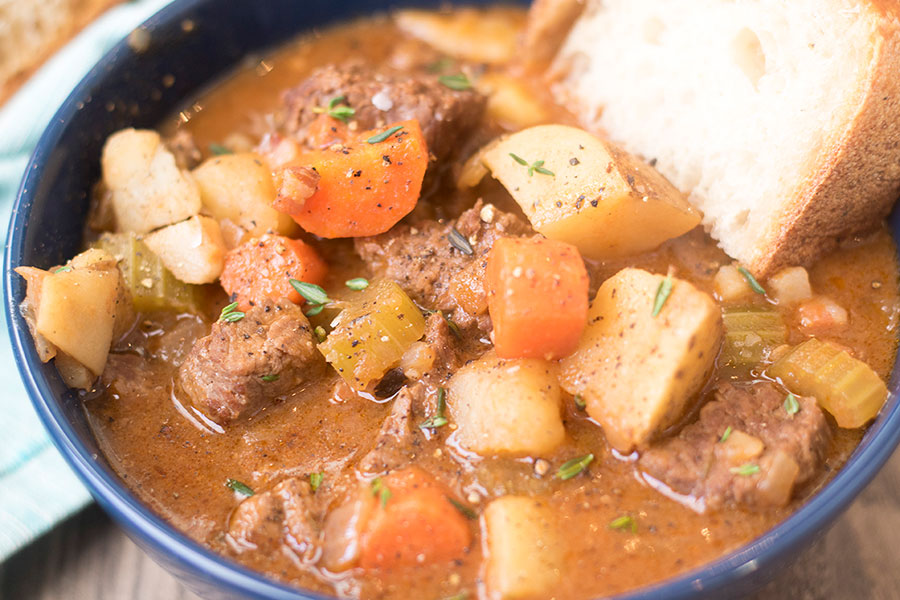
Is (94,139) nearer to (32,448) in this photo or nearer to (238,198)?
(238,198)

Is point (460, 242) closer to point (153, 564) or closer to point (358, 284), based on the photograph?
point (358, 284)

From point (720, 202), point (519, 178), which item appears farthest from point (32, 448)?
point (720, 202)

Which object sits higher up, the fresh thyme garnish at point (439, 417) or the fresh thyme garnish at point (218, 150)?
the fresh thyme garnish at point (218, 150)

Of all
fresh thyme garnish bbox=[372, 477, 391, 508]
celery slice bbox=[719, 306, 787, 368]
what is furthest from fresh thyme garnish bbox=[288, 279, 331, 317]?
celery slice bbox=[719, 306, 787, 368]

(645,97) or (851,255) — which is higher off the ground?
(645,97)

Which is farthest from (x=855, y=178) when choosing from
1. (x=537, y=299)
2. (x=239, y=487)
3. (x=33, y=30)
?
(x=33, y=30)

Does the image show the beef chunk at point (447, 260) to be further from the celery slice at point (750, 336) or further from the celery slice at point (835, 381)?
the celery slice at point (835, 381)

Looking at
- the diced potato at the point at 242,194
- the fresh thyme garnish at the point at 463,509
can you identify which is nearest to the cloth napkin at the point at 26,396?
A: the diced potato at the point at 242,194
